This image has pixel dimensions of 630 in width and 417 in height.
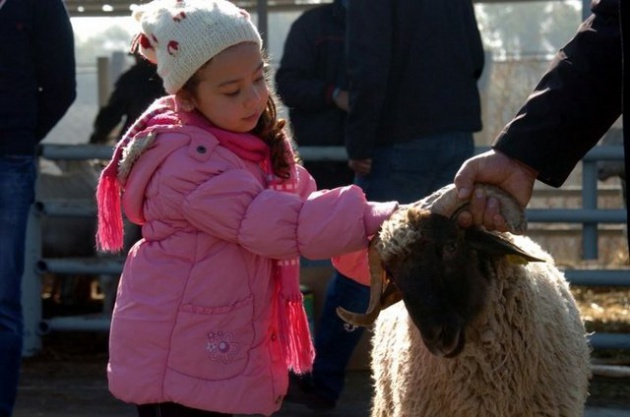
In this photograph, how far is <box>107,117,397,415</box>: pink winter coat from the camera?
10.8 ft

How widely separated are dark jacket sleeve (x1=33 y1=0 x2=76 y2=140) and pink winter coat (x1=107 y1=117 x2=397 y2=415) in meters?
1.83

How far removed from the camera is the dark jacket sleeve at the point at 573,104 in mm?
2898

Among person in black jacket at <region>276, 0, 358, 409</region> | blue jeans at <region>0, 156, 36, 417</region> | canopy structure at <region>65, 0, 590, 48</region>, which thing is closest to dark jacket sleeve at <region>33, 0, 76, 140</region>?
blue jeans at <region>0, 156, 36, 417</region>

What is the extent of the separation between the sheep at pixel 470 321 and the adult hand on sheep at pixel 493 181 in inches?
1.1

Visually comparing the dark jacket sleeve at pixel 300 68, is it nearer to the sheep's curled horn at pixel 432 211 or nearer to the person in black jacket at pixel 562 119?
the sheep's curled horn at pixel 432 211

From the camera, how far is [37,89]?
203 inches

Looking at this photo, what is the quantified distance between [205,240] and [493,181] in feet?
2.66

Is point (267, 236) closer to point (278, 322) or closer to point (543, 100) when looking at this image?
point (278, 322)

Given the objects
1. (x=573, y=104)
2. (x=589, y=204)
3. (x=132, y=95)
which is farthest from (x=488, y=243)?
(x=132, y=95)

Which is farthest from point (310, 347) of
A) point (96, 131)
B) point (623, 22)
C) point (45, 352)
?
point (96, 131)

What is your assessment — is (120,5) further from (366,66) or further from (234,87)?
(234,87)

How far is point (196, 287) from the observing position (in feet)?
11.0

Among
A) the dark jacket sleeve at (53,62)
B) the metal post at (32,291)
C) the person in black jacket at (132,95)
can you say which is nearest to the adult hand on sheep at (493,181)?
the dark jacket sleeve at (53,62)

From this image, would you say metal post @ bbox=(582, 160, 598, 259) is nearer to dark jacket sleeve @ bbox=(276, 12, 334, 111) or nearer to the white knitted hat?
dark jacket sleeve @ bbox=(276, 12, 334, 111)
